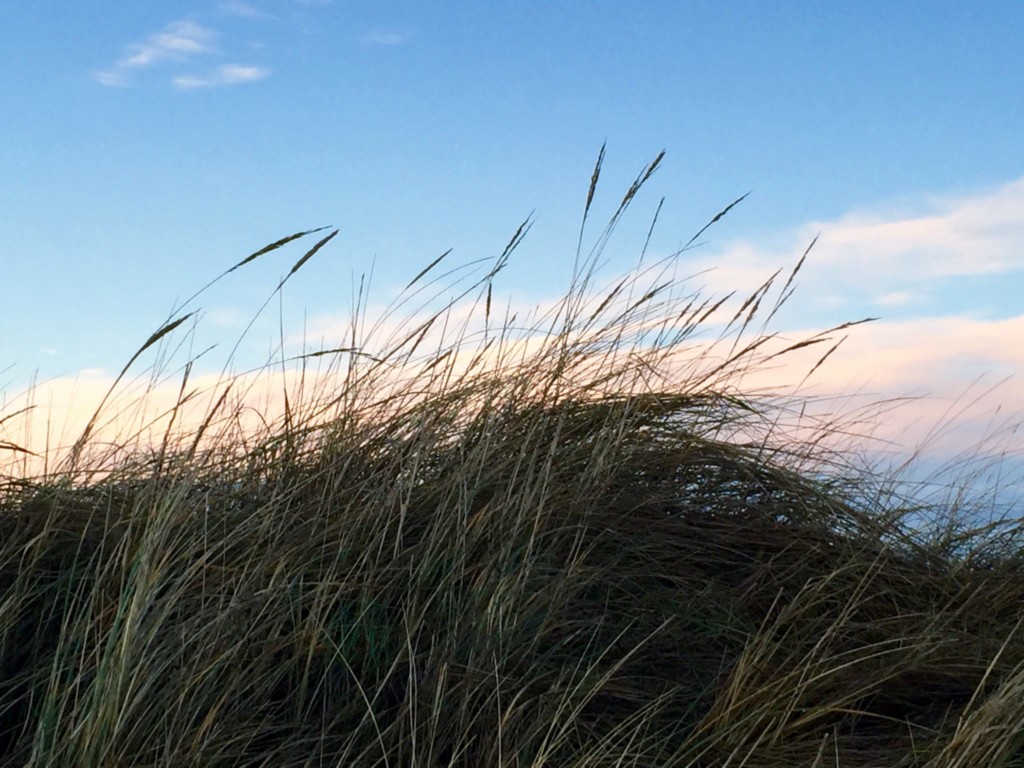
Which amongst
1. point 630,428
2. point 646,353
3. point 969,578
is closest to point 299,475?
point 630,428

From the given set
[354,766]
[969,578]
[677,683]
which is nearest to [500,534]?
[677,683]

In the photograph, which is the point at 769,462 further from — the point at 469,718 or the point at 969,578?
the point at 469,718

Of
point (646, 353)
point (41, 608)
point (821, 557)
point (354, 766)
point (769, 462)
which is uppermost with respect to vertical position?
point (646, 353)

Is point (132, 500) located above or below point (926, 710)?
above

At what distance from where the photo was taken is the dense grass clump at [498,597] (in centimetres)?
185

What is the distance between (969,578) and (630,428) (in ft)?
3.48

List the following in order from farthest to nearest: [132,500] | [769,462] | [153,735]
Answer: [769,462] → [132,500] → [153,735]

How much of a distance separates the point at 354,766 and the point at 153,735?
0.34 metres

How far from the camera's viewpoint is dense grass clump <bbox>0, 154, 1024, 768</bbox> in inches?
72.7

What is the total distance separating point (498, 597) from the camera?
80.6 inches

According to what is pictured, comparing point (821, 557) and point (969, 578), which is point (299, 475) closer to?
point (821, 557)

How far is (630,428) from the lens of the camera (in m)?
3.04

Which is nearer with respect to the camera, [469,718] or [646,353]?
[469,718]

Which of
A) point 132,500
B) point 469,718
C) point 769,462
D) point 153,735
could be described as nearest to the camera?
point 153,735
